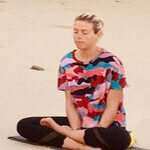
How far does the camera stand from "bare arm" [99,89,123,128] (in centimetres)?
458

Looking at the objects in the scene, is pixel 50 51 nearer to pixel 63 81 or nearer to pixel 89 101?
pixel 63 81

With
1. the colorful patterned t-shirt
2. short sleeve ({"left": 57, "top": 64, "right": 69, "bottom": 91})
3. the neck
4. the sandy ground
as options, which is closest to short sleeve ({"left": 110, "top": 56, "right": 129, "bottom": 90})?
the colorful patterned t-shirt

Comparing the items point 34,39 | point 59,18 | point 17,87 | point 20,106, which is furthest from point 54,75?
point 59,18

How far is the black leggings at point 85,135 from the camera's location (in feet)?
14.6

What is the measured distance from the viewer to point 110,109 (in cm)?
458

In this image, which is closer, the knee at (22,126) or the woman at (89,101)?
the woman at (89,101)

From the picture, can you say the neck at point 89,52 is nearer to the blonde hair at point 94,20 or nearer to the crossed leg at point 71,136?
the blonde hair at point 94,20

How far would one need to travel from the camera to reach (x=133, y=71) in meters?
8.14

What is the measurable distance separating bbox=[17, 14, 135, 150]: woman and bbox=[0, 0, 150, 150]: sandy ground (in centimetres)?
20

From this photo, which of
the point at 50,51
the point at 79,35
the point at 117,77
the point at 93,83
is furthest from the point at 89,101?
the point at 50,51

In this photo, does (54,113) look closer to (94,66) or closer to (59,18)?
(94,66)

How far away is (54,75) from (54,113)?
1.75 metres

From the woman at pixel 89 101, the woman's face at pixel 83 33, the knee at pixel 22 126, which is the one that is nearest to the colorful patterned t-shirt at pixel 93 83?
the woman at pixel 89 101

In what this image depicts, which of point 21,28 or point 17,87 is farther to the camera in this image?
point 21,28
